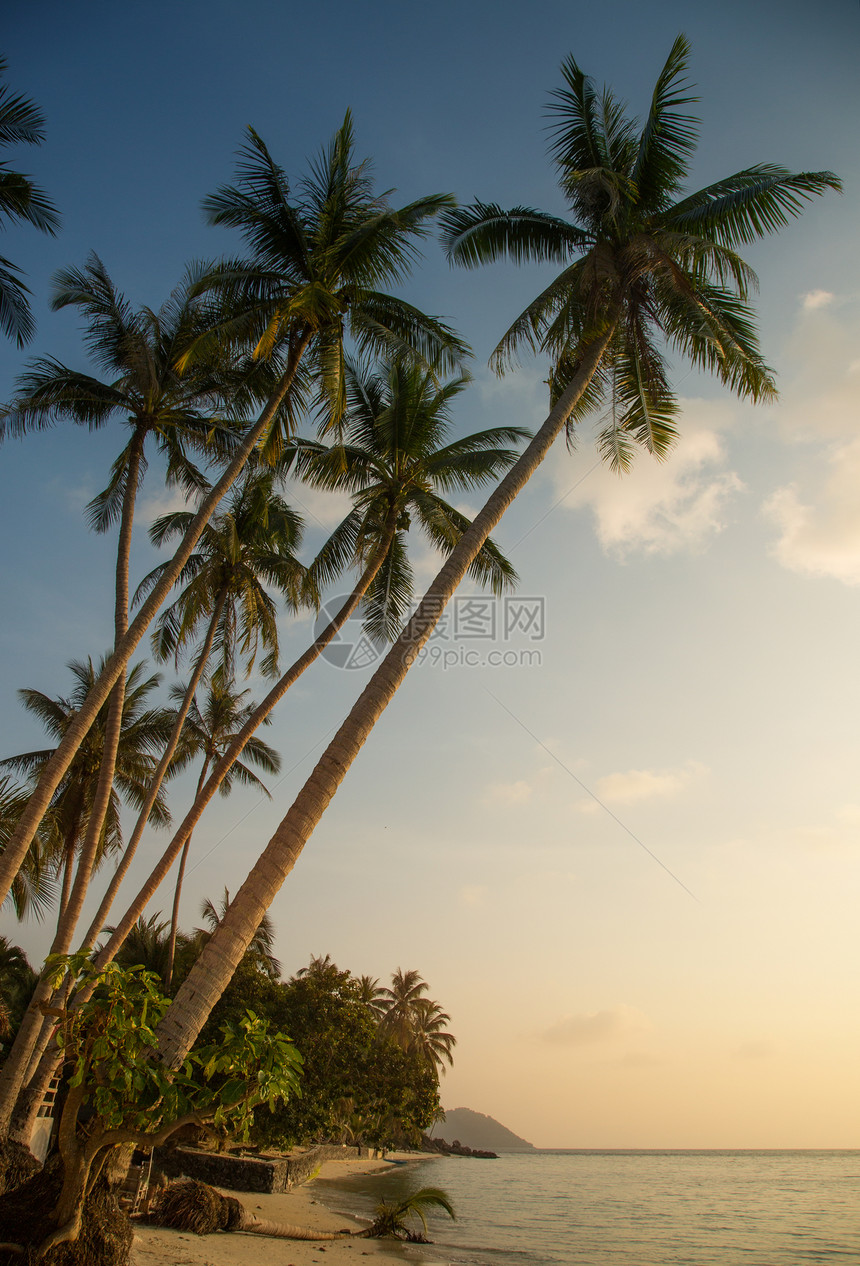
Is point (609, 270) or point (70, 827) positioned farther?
point (70, 827)

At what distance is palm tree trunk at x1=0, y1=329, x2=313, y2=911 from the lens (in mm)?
9617

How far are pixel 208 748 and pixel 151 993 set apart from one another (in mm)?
20821

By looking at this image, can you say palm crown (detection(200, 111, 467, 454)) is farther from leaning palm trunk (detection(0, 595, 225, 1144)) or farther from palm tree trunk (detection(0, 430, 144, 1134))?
leaning palm trunk (detection(0, 595, 225, 1144))

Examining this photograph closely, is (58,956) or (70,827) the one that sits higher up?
(70,827)

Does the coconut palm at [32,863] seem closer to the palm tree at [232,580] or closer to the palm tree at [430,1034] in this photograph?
the palm tree at [232,580]

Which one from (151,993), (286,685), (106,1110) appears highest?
(286,685)

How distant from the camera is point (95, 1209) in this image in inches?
215

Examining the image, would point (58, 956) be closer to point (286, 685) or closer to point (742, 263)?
point (286, 685)

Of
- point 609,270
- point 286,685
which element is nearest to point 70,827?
point 286,685

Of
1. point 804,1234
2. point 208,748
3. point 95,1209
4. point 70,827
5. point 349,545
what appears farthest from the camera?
point 208,748

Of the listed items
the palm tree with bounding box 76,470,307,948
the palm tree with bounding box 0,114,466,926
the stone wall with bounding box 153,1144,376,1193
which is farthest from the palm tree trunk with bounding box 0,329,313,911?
the stone wall with bounding box 153,1144,376,1193

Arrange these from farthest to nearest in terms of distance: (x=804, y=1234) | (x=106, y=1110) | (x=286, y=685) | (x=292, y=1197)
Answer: (x=804, y=1234) → (x=292, y=1197) → (x=286, y=685) → (x=106, y=1110)

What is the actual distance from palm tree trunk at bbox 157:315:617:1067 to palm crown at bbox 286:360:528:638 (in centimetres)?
461

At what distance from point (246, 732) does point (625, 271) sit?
9.76 m
